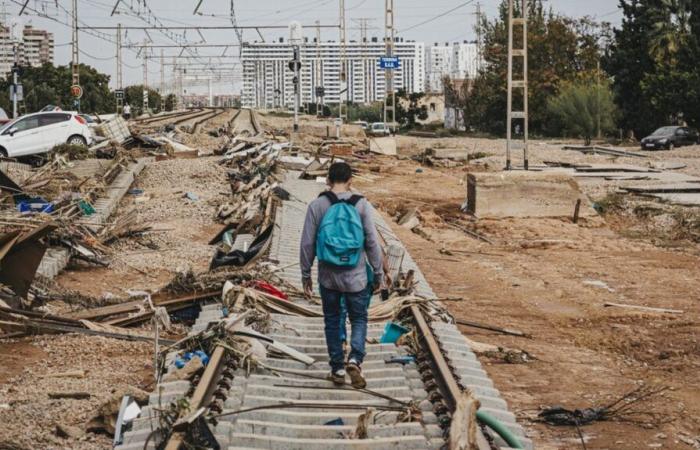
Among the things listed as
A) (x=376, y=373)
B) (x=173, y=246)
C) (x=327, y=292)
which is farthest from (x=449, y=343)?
(x=173, y=246)

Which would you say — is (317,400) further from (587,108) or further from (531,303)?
(587,108)

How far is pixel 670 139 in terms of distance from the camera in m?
50.4

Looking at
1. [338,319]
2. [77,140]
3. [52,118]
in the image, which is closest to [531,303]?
[338,319]

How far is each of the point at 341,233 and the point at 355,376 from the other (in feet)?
3.28

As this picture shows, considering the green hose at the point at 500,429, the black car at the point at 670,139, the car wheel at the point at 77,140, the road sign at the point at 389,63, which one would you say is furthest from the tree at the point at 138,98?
the green hose at the point at 500,429

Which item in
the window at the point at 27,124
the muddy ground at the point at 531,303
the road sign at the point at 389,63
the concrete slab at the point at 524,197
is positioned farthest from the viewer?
the road sign at the point at 389,63

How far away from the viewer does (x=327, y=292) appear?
7426 mm

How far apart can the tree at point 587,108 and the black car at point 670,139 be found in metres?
10.7

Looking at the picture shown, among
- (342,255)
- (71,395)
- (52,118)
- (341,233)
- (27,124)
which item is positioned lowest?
(71,395)

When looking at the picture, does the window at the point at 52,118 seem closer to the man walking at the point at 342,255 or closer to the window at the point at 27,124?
the window at the point at 27,124

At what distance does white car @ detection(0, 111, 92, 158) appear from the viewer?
34562 millimetres

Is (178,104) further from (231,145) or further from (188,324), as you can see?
(188,324)

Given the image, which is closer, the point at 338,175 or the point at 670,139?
the point at 338,175

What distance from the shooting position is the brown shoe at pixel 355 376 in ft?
23.8
